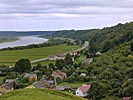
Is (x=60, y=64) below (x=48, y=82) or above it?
above

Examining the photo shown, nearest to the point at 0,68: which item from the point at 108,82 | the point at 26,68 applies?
the point at 26,68

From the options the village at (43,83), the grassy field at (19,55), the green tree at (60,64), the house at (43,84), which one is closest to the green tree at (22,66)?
the village at (43,83)

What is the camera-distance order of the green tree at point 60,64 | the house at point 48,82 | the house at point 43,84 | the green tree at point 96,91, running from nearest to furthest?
1. the green tree at point 96,91
2. the house at point 43,84
3. the house at point 48,82
4. the green tree at point 60,64

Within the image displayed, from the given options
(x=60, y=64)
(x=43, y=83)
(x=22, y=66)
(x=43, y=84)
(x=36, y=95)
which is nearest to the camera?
(x=36, y=95)

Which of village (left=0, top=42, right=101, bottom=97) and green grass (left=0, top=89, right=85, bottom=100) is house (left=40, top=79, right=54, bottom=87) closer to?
village (left=0, top=42, right=101, bottom=97)

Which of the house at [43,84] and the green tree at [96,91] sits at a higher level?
the green tree at [96,91]

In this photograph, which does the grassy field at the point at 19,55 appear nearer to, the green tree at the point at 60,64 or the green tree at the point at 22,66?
the green tree at the point at 22,66

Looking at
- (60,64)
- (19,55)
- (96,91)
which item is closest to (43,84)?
(96,91)

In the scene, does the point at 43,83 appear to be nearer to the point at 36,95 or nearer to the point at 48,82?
the point at 48,82

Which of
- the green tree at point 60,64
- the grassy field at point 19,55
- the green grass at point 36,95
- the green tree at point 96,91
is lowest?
the grassy field at point 19,55

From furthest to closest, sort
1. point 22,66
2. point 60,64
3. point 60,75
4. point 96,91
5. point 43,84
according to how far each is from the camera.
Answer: point 60,64
point 22,66
point 60,75
point 43,84
point 96,91
